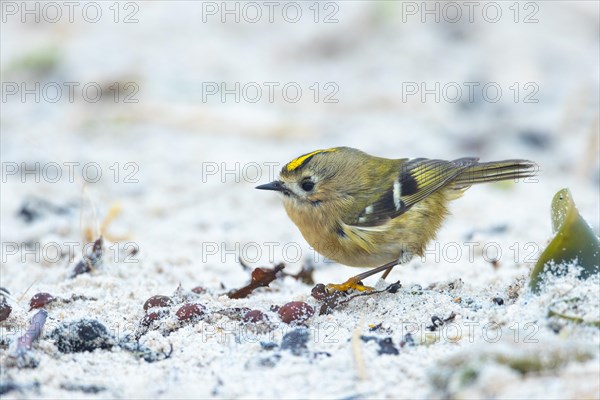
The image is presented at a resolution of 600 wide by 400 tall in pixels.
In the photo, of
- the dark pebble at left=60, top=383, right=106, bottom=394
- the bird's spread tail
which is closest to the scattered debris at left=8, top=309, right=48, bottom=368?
the dark pebble at left=60, top=383, right=106, bottom=394

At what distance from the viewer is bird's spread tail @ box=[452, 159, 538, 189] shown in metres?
4.18

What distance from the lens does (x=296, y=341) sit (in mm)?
2945

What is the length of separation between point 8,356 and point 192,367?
61 cm

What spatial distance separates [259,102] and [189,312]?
468 centimetres

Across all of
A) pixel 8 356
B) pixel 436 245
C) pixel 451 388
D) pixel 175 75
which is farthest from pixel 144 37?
pixel 451 388

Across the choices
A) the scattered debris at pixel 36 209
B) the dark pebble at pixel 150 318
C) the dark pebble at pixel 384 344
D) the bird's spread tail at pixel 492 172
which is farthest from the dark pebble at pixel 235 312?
the scattered debris at pixel 36 209

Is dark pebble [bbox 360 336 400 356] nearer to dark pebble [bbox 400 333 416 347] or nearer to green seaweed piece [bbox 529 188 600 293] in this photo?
dark pebble [bbox 400 333 416 347]

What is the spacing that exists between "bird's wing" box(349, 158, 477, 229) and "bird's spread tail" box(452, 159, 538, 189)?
0.15 feet

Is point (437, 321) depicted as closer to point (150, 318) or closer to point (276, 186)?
point (150, 318)

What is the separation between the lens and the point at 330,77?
27.1ft

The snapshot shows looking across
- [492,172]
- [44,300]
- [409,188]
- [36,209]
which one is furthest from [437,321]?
[36,209]

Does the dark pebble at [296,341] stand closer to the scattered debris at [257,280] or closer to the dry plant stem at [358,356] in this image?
the dry plant stem at [358,356]

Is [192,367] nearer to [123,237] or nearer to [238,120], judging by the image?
[123,237]

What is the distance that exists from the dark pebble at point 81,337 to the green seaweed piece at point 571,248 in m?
1.58
